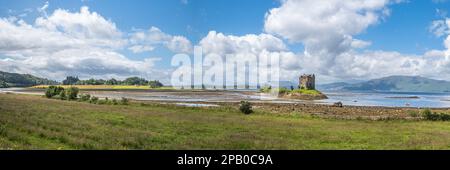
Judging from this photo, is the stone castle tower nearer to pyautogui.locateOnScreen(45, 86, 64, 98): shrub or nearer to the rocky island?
the rocky island

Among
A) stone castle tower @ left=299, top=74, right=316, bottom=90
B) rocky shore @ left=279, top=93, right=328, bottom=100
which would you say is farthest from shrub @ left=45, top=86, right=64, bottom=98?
→ stone castle tower @ left=299, top=74, right=316, bottom=90

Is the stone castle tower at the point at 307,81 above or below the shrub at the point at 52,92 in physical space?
above

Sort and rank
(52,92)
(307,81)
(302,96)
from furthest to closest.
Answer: (307,81), (302,96), (52,92)

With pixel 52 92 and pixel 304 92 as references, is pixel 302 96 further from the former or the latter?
pixel 52 92

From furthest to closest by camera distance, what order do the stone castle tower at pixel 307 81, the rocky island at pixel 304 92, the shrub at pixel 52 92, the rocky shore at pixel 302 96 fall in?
the stone castle tower at pixel 307 81
the rocky island at pixel 304 92
the rocky shore at pixel 302 96
the shrub at pixel 52 92

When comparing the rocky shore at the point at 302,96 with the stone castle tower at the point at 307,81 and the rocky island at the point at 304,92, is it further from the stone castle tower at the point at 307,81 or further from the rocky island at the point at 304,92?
the stone castle tower at the point at 307,81

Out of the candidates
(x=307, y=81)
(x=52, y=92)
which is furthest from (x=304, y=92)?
(x=52, y=92)

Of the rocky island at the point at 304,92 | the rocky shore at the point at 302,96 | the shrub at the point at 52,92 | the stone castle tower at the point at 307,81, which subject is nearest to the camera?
the shrub at the point at 52,92

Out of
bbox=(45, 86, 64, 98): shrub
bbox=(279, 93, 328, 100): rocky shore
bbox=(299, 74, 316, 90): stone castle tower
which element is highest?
bbox=(299, 74, 316, 90): stone castle tower

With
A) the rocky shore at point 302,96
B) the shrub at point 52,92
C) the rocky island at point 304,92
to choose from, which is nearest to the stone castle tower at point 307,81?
the rocky island at point 304,92

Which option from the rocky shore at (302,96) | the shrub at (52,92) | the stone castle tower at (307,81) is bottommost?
the rocky shore at (302,96)
